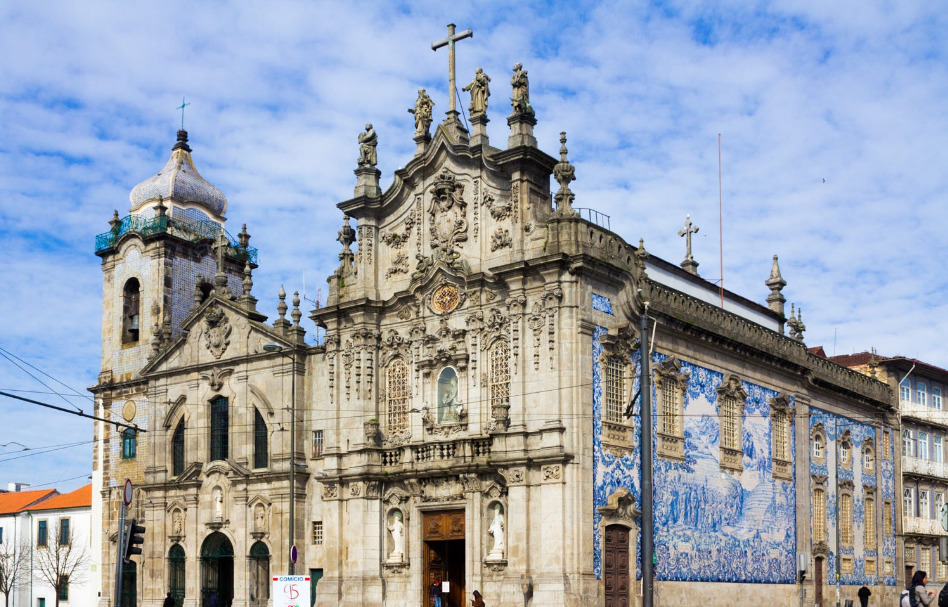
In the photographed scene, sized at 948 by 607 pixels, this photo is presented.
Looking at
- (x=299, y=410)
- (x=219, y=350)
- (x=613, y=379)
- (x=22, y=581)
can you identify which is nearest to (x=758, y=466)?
(x=613, y=379)

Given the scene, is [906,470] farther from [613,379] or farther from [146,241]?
[146,241]

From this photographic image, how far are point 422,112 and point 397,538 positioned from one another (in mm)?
13847

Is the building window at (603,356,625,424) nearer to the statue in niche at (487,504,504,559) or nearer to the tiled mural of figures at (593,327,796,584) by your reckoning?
the tiled mural of figures at (593,327,796,584)

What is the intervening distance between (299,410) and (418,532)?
7.35 meters

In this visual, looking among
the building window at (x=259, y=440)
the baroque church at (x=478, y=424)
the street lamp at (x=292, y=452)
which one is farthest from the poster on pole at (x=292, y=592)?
the building window at (x=259, y=440)

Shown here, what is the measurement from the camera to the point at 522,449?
1273 inches

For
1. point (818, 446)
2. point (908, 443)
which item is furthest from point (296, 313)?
point (908, 443)

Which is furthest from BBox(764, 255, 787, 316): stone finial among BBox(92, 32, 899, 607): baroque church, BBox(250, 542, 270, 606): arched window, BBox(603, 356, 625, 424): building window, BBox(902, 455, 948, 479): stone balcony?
BBox(250, 542, 270, 606): arched window

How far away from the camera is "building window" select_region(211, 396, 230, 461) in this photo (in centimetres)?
4212

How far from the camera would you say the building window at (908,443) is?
52.3 meters

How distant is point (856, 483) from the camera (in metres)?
48.0

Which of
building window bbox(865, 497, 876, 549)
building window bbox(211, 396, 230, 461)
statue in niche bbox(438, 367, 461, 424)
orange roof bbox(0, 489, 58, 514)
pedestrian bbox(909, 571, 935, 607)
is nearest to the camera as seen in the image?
pedestrian bbox(909, 571, 935, 607)

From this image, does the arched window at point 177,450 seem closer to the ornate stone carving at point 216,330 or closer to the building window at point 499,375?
the ornate stone carving at point 216,330

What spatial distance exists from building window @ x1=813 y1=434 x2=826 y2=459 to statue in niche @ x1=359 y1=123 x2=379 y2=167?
20.6 m
